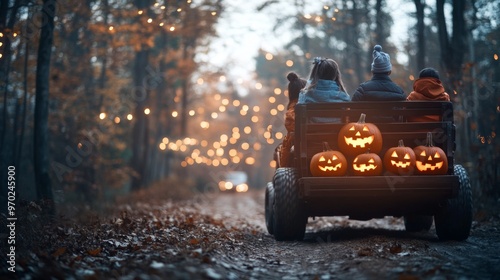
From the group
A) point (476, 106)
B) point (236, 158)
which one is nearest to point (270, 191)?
point (476, 106)

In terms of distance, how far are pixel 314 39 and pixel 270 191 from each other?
125ft

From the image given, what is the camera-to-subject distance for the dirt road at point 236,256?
5.91 metres

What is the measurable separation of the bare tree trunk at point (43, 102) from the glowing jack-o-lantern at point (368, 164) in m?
7.28

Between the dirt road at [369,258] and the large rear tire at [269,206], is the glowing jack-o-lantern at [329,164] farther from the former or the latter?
the large rear tire at [269,206]

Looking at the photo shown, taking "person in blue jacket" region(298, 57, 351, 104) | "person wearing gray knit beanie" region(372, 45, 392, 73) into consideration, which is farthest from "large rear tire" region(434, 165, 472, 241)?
"person in blue jacket" region(298, 57, 351, 104)

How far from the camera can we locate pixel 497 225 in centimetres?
1132

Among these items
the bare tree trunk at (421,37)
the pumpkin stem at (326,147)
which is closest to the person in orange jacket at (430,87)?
the pumpkin stem at (326,147)

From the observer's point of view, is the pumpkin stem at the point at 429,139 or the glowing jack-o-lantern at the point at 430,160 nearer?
the glowing jack-o-lantern at the point at 430,160

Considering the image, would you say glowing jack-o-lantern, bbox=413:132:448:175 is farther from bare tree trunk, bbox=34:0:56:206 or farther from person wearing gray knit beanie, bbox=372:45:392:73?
bare tree trunk, bbox=34:0:56:206

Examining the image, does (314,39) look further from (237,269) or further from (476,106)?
(237,269)

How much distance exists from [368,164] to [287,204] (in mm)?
1327

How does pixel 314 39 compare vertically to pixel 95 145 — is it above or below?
above

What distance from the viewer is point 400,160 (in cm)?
810

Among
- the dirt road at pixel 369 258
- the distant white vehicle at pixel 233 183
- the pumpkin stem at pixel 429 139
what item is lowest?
A: the distant white vehicle at pixel 233 183
